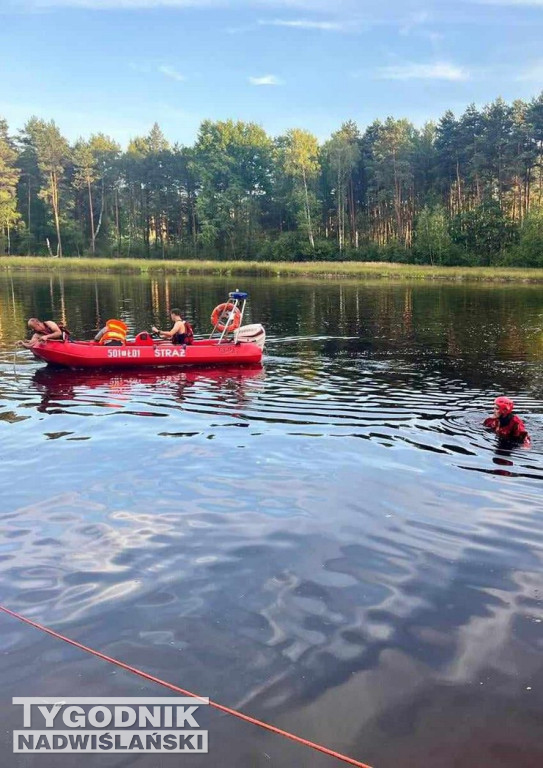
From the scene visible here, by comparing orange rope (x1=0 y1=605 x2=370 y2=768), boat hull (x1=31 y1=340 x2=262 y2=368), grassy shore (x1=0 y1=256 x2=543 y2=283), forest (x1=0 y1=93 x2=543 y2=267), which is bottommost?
orange rope (x1=0 y1=605 x2=370 y2=768)

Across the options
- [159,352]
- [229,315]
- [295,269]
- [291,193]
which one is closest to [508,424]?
[229,315]

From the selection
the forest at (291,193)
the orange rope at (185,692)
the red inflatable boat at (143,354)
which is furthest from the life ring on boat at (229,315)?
the forest at (291,193)

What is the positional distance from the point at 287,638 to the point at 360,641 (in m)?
0.64

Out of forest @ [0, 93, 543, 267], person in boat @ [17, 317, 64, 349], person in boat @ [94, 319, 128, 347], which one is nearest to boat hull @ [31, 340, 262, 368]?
person in boat @ [94, 319, 128, 347]

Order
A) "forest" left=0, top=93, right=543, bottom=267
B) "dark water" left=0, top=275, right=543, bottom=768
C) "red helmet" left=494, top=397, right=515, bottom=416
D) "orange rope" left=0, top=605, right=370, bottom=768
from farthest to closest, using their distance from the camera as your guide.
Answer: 1. "forest" left=0, top=93, right=543, bottom=267
2. "red helmet" left=494, top=397, right=515, bottom=416
3. "dark water" left=0, top=275, right=543, bottom=768
4. "orange rope" left=0, top=605, right=370, bottom=768

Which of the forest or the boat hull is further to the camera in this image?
the forest

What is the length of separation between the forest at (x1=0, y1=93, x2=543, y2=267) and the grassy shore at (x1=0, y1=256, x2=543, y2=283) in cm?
675

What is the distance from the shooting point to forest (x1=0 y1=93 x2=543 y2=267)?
7144 cm

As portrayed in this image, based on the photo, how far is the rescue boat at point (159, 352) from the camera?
18000mm

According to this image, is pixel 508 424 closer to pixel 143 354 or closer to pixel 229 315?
pixel 229 315

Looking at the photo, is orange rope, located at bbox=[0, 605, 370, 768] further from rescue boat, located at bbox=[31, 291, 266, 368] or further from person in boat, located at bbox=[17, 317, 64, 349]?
person in boat, located at bbox=[17, 317, 64, 349]

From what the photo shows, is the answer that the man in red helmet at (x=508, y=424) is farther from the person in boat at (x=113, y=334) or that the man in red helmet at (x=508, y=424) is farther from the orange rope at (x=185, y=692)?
the person in boat at (x=113, y=334)

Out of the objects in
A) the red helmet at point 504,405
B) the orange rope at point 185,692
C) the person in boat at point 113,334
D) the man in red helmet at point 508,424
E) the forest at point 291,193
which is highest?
the forest at point 291,193

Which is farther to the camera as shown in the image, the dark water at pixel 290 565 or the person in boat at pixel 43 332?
the person in boat at pixel 43 332
